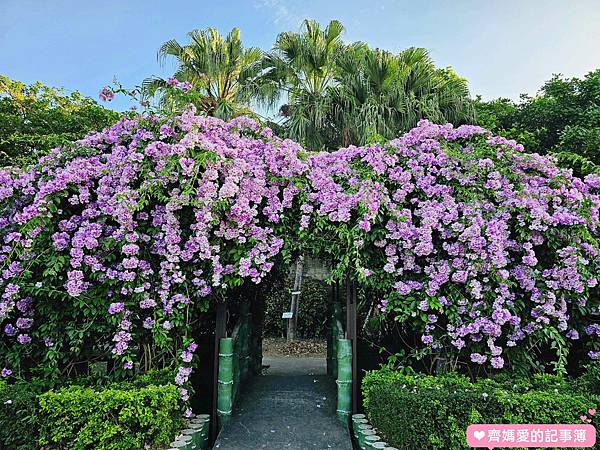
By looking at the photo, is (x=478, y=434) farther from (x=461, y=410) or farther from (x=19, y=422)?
(x=19, y=422)

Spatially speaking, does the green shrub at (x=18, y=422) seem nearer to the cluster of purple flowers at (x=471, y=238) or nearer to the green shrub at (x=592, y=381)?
the cluster of purple flowers at (x=471, y=238)

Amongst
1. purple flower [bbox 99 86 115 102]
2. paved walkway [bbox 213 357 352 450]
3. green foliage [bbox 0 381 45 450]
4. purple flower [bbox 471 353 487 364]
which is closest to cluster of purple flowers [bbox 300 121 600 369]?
purple flower [bbox 471 353 487 364]

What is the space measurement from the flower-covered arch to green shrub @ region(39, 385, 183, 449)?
560 millimetres

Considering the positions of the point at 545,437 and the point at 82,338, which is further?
the point at 82,338

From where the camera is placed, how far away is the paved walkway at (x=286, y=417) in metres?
3.78

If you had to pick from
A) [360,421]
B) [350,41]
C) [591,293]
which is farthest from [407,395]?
[350,41]

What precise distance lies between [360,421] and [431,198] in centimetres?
210

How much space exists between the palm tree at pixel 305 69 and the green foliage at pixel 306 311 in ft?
14.9

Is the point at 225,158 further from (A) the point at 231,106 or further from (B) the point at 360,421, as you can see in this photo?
(A) the point at 231,106

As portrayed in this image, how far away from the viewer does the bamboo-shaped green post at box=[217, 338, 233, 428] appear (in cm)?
423

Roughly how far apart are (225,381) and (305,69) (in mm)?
6461

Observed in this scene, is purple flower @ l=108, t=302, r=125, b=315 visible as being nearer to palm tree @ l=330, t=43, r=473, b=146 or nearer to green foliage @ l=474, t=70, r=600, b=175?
palm tree @ l=330, t=43, r=473, b=146

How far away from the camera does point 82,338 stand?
391cm

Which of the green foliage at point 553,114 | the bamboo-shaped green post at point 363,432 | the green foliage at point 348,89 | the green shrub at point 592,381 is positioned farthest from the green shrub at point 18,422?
the green foliage at point 553,114
